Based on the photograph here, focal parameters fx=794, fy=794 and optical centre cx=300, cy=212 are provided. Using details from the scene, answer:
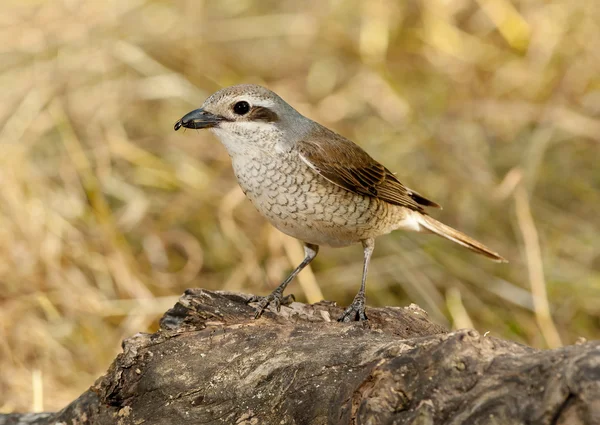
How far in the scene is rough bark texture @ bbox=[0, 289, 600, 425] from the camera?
2270 millimetres

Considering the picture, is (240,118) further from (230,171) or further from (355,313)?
(230,171)

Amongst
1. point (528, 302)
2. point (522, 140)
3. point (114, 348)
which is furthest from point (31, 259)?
point (522, 140)

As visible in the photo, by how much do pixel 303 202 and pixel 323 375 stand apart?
4.10ft

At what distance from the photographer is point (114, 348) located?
5973 mm

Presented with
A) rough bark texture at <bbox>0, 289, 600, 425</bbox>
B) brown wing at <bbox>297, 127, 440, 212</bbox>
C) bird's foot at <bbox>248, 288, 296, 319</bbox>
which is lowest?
rough bark texture at <bbox>0, 289, 600, 425</bbox>

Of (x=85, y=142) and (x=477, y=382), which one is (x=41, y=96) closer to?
(x=85, y=142)

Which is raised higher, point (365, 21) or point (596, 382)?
point (365, 21)

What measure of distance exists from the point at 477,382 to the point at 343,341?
0.80m

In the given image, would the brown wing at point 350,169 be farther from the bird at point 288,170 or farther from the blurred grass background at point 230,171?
the blurred grass background at point 230,171

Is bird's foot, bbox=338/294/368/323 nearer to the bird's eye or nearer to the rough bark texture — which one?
the rough bark texture

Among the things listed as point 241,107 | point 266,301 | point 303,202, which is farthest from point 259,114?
point 266,301

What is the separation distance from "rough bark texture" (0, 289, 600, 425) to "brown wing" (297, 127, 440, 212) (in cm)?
74

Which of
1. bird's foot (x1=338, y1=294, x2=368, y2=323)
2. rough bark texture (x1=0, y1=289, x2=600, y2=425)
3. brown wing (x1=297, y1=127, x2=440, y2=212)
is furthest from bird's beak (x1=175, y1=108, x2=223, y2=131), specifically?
bird's foot (x1=338, y1=294, x2=368, y2=323)

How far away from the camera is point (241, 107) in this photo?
409 centimetres
